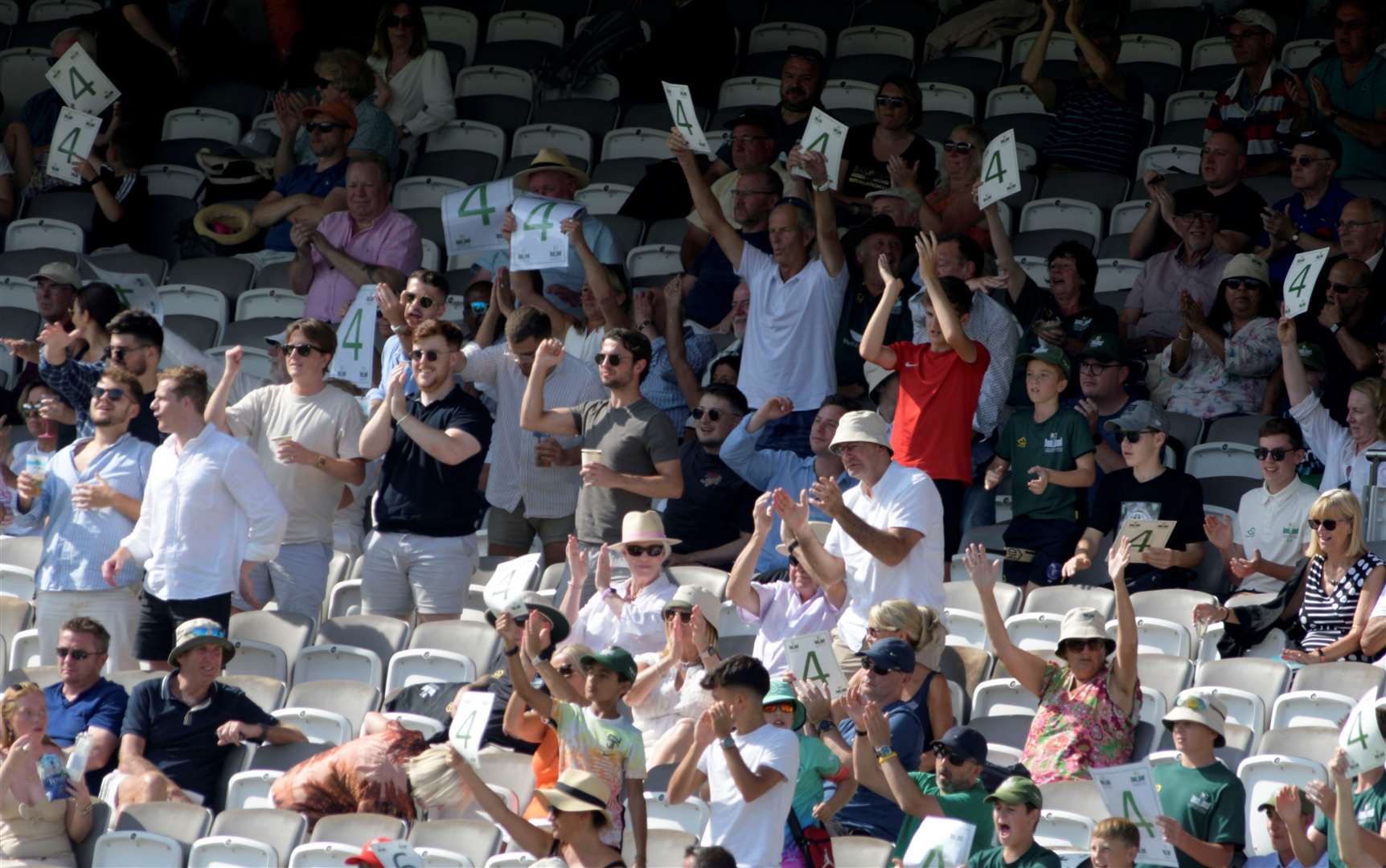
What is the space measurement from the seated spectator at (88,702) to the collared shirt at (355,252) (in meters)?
3.34

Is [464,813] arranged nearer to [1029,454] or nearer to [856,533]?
[856,533]

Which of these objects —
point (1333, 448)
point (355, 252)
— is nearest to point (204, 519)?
point (355, 252)

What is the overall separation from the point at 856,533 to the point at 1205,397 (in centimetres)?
270

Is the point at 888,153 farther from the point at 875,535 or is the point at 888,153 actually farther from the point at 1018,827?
the point at 1018,827

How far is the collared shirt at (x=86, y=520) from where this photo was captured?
30.5ft

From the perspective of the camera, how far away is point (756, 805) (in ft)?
23.0

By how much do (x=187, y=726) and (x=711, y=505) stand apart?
2623 mm

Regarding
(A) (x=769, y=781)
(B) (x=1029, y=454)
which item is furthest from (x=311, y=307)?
(A) (x=769, y=781)

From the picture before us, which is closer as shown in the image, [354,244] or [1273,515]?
[1273,515]

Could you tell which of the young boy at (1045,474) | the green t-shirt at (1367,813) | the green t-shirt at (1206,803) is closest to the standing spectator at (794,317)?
the young boy at (1045,474)

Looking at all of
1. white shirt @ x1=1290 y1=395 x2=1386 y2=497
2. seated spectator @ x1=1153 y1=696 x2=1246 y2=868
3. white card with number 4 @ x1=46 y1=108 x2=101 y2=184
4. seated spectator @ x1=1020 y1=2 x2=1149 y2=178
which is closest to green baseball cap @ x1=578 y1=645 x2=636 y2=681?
seated spectator @ x1=1153 y1=696 x2=1246 y2=868

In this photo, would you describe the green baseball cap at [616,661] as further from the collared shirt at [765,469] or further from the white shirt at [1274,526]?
the white shirt at [1274,526]

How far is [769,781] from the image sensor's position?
6988mm

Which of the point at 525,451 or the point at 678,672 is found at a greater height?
the point at 525,451
